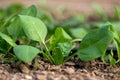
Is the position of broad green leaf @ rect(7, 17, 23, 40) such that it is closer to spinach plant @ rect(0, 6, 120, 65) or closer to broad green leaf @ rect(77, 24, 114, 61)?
spinach plant @ rect(0, 6, 120, 65)

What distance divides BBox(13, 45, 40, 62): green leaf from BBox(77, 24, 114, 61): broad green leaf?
218mm

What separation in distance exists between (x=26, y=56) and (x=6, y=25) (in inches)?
17.6

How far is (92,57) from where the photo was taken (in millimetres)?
1780

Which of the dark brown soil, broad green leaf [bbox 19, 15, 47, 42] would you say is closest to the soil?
the dark brown soil

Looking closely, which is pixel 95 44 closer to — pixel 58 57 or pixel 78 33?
pixel 58 57

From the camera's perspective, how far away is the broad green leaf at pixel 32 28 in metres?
1.83

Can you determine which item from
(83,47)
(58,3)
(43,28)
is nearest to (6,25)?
(43,28)

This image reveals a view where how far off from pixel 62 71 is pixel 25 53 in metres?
0.17

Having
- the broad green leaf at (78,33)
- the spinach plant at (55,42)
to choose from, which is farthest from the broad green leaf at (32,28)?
the broad green leaf at (78,33)

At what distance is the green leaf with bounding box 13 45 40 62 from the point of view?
1.68m

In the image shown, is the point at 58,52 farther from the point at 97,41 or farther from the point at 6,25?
the point at 6,25

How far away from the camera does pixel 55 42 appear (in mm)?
1937

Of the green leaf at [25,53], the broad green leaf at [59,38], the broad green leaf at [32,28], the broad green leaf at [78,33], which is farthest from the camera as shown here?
the broad green leaf at [78,33]

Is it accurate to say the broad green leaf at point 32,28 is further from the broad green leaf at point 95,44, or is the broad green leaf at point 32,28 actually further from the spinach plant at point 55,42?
the broad green leaf at point 95,44
